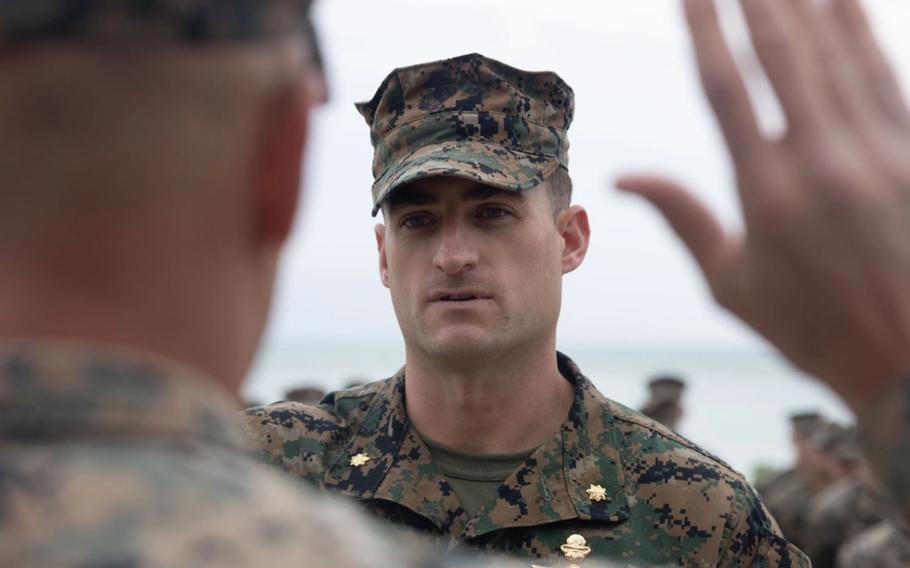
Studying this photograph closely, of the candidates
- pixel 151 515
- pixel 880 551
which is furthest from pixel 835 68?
pixel 880 551

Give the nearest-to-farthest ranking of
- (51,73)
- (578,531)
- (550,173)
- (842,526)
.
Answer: (51,73), (578,531), (550,173), (842,526)

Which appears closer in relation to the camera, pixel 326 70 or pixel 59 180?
pixel 59 180

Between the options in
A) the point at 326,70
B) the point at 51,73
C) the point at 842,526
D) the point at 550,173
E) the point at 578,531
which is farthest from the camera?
the point at 842,526

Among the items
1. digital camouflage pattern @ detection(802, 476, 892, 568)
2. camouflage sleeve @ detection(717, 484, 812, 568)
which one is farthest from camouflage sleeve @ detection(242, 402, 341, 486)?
digital camouflage pattern @ detection(802, 476, 892, 568)

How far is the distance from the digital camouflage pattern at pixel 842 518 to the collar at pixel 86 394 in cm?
1010

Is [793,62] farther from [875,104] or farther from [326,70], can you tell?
[326,70]

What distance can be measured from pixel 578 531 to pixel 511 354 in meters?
0.59

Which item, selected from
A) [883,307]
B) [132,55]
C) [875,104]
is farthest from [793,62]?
[132,55]

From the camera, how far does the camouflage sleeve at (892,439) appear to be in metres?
1.51

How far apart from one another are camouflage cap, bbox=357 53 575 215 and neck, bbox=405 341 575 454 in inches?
22.6

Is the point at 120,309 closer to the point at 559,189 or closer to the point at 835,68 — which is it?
the point at 835,68

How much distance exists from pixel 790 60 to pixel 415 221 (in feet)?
9.54

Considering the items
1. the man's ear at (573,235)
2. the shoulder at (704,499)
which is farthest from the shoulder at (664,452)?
the man's ear at (573,235)

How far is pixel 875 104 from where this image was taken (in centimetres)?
141
